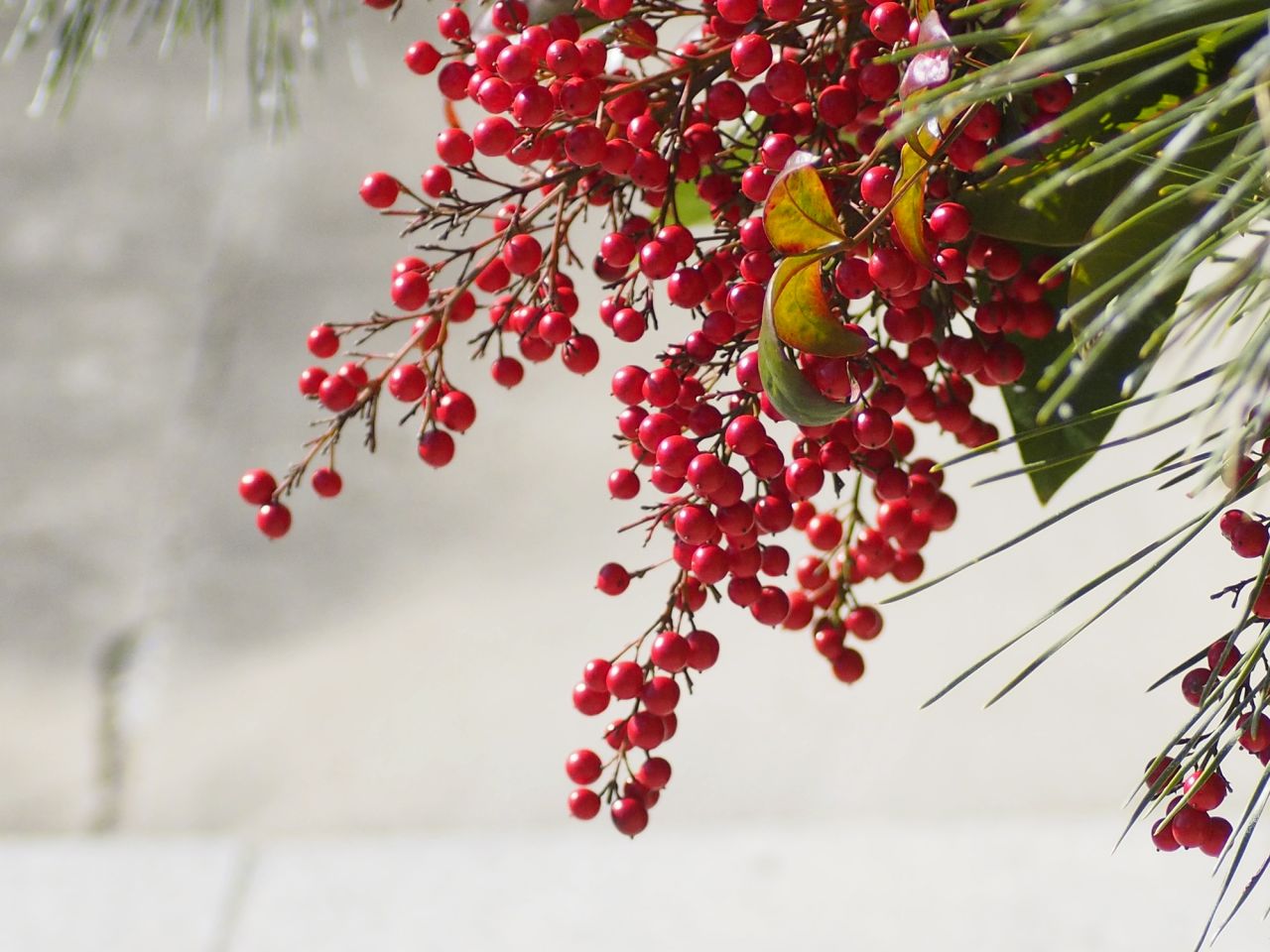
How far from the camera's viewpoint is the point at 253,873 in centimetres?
80

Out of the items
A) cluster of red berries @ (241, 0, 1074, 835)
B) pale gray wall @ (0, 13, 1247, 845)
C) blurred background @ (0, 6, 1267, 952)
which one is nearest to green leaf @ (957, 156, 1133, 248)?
cluster of red berries @ (241, 0, 1074, 835)

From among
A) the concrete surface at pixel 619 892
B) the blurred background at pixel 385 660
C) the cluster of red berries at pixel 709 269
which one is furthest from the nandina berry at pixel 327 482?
the concrete surface at pixel 619 892

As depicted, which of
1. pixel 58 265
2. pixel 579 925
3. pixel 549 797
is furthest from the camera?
pixel 58 265

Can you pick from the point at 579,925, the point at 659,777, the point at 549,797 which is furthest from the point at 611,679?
the point at 549,797

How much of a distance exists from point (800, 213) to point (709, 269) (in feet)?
0.12

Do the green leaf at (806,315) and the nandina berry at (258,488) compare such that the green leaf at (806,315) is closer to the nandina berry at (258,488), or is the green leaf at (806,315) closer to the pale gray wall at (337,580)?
the nandina berry at (258,488)

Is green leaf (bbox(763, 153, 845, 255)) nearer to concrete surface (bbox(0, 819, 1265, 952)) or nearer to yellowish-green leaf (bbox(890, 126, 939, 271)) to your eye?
yellowish-green leaf (bbox(890, 126, 939, 271))

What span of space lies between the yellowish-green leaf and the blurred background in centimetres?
49

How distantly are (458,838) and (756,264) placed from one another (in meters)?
0.69

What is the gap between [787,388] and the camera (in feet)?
0.54

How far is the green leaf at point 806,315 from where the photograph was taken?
0.16 metres

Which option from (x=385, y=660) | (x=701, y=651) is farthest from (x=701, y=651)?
(x=385, y=660)

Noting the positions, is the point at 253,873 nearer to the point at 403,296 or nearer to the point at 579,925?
the point at 579,925

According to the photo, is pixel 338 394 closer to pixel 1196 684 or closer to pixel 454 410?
pixel 454 410
